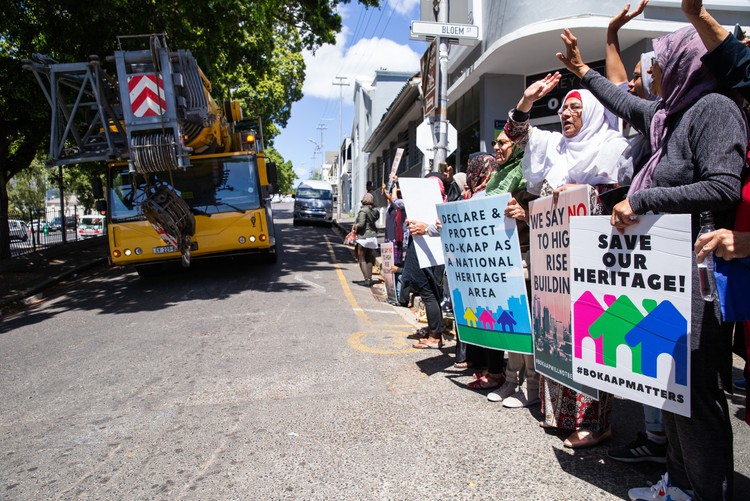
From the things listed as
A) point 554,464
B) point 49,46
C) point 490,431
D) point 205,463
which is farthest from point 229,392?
point 49,46

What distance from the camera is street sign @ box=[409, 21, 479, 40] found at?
326 inches

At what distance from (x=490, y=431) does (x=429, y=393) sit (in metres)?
0.79

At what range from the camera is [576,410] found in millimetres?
3252

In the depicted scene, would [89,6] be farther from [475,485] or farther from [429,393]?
[475,485]

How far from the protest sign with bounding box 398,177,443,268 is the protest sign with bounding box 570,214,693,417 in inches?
79.2

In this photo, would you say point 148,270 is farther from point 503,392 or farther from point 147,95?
point 503,392

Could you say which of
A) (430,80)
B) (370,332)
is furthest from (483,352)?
(430,80)

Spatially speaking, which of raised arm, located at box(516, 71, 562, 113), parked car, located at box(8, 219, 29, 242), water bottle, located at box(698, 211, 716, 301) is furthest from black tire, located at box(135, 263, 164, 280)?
parked car, located at box(8, 219, 29, 242)

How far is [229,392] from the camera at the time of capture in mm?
4328

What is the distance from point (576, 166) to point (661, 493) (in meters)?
1.77

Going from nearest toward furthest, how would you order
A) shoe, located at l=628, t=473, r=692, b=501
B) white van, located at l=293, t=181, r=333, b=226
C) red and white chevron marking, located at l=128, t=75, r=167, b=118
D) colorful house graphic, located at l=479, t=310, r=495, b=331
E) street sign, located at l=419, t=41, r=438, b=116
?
1. shoe, located at l=628, t=473, r=692, b=501
2. colorful house graphic, located at l=479, t=310, r=495, b=331
3. red and white chevron marking, located at l=128, t=75, r=167, b=118
4. street sign, located at l=419, t=41, r=438, b=116
5. white van, located at l=293, t=181, r=333, b=226

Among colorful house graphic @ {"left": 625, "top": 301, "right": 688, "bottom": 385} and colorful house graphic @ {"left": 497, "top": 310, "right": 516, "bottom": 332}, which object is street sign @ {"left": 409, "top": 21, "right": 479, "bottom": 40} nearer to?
colorful house graphic @ {"left": 497, "top": 310, "right": 516, "bottom": 332}

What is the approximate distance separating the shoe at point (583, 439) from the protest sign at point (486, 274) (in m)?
0.57

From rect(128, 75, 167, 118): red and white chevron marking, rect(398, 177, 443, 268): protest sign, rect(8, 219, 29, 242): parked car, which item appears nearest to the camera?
rect(398, 177, 443, 268): protest sign
